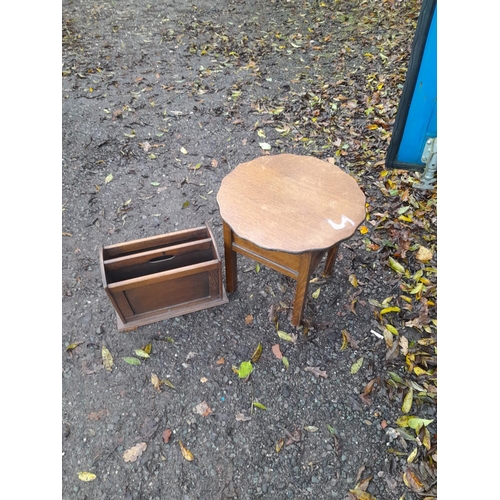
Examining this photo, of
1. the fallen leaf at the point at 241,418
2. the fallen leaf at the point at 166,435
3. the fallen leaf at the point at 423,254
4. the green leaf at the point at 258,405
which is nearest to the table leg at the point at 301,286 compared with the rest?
the green leaf at the point at 258,405

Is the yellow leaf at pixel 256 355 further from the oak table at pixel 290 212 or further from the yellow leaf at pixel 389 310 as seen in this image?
the yellow leaf at pixel 389 310

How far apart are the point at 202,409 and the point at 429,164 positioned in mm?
2758

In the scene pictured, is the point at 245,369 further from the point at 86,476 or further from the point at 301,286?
the point at 86,476

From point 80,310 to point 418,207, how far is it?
2879 millimetres

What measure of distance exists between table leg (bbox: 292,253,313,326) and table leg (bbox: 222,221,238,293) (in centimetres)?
46

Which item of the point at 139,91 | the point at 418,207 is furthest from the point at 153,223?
the point at 139,91

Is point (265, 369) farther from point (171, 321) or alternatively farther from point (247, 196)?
point (247, 196)

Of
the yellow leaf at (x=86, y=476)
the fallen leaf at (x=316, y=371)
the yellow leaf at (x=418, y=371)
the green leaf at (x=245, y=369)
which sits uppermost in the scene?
the yellow leaf at (x=418, y=371)

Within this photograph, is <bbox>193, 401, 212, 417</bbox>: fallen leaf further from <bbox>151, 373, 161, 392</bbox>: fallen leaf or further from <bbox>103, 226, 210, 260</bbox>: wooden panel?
<bbox>103, 226, 210, 260</bbox>: wooden panel

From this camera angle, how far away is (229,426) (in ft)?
6.59

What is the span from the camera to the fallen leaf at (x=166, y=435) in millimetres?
1959

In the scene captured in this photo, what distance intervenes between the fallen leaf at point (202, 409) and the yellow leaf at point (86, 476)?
1.96 feet

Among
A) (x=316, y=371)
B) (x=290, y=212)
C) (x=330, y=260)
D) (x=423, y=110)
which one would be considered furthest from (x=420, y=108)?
(x=316, y=371)

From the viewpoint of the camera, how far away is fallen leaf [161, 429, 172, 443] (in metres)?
1.96
